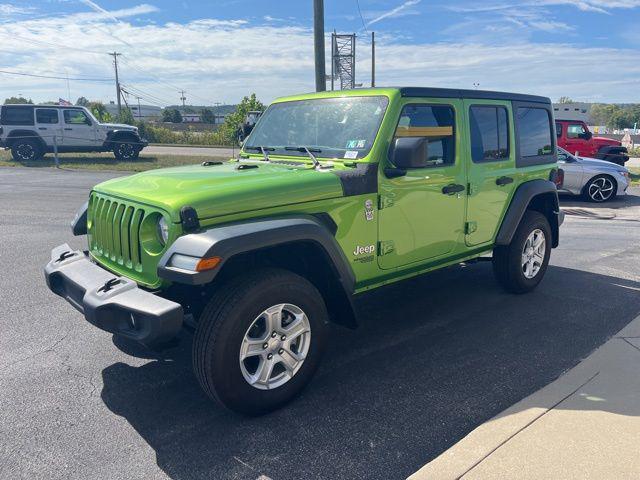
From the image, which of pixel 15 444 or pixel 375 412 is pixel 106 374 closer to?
pixel 15 444

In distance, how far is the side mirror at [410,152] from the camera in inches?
134

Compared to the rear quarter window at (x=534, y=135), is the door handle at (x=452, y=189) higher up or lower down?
lower down

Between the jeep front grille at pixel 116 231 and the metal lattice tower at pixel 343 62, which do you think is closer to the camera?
the jeep front grille at pixel 116 231

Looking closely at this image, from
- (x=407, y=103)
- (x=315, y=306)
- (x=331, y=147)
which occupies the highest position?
(x=407, y=103)

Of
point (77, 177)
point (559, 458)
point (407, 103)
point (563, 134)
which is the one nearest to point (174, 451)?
point (559, 458)

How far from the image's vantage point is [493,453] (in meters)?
2.62

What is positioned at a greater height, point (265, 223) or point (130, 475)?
point (265, 223)

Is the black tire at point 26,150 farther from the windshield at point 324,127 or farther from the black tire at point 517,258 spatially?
the black tire at point 517,258

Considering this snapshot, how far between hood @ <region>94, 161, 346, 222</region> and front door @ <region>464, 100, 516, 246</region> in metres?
1.49

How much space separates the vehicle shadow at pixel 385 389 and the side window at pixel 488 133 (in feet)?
4.74

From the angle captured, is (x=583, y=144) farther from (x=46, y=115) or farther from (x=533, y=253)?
(x=46, y=115)

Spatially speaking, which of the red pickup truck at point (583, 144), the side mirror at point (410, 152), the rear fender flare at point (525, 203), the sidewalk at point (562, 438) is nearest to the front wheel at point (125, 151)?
the red pickup truck at point (583, 144)

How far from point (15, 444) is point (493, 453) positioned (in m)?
2.55

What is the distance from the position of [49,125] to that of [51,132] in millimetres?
251
